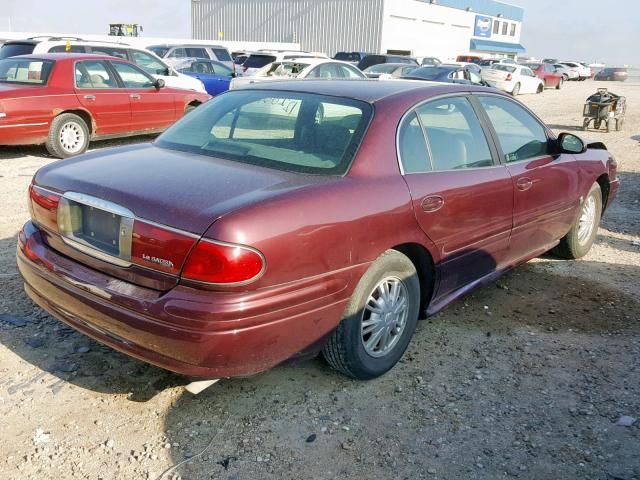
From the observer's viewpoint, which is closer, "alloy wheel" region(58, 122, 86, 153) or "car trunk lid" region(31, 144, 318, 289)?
"car trunk lid" region(31, 144, 318, 289)

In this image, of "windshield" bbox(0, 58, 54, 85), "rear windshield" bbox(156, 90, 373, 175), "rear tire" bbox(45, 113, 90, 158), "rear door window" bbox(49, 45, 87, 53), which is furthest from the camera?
"rear door window" bbox(49, 45, 87, 53)

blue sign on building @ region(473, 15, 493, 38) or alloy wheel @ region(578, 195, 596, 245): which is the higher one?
blue sign on building @ region(473, 15, 493, 38)

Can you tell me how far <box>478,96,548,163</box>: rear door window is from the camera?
167 inches

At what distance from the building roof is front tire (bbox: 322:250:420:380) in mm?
51849

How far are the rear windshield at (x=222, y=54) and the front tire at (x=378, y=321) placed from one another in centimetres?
2030

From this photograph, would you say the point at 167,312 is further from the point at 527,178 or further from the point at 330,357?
the point at 527,178

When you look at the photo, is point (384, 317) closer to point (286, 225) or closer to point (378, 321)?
point (378, 321)

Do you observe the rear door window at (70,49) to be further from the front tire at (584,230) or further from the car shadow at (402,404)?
the car shadow at (402,404)

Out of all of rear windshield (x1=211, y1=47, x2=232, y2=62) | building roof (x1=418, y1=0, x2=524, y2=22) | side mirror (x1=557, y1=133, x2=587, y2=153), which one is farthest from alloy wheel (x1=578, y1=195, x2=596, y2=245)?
building roof (x1=418, y1=0, x2=524, y2=22)

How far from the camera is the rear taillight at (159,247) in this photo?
2613 millimetres

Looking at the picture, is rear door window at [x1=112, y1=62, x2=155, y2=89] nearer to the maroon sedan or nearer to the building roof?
the maroon sedan

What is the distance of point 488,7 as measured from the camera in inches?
2606

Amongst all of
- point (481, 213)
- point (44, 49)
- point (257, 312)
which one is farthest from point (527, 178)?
point (44, 49)

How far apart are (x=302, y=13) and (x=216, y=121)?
4553 cm
